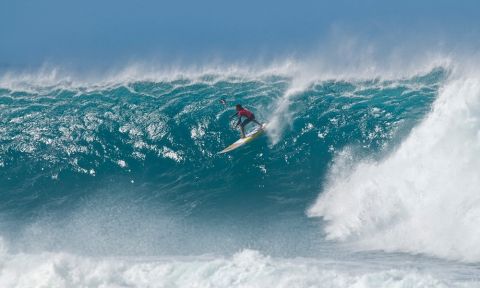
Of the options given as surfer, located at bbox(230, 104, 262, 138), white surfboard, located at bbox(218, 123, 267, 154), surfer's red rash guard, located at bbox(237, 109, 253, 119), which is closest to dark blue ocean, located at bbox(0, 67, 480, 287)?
white surfboard, located at bbox(218, 123, 267, 154)

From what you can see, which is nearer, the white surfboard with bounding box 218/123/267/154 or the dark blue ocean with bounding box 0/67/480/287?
the dark blue ocean with bounding box 0/67/480/287

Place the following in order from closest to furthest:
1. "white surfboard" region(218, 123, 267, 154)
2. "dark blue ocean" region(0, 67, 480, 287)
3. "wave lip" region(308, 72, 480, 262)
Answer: "dark blue ocean" region(0, 67, 480, 287), "wave lip" region(308, 72, 480, 262), "white surfboard" region(218, 123, 267, 154)

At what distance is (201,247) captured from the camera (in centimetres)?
2017

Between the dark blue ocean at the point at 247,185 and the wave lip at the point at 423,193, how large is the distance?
0.18 feet

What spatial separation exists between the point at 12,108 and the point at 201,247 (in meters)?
18.0

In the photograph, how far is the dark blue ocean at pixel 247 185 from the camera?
18.0 metres

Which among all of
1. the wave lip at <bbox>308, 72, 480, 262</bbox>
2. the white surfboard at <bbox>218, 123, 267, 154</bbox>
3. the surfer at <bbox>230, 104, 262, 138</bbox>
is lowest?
the wave lip at <bbox>308, 72, 480, 262</bbox>

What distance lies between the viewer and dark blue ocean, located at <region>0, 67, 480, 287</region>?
18.0 metres

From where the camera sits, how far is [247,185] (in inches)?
942

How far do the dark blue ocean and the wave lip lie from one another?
0.06 meters

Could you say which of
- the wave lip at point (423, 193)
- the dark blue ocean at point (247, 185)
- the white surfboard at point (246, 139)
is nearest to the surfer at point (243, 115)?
the white surfboard at point (246, 139)

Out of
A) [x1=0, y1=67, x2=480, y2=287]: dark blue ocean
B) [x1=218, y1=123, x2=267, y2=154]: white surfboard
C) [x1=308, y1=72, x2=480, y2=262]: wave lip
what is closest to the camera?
[x1=0, y1=67, x2=480, y2=287]: dark blue ocean

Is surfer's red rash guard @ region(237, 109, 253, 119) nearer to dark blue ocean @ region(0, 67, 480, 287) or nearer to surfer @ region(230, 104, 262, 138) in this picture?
surfer @ region(230, 104, 262, 138)

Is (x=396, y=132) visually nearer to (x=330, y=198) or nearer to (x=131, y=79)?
(x=330, y=198)
